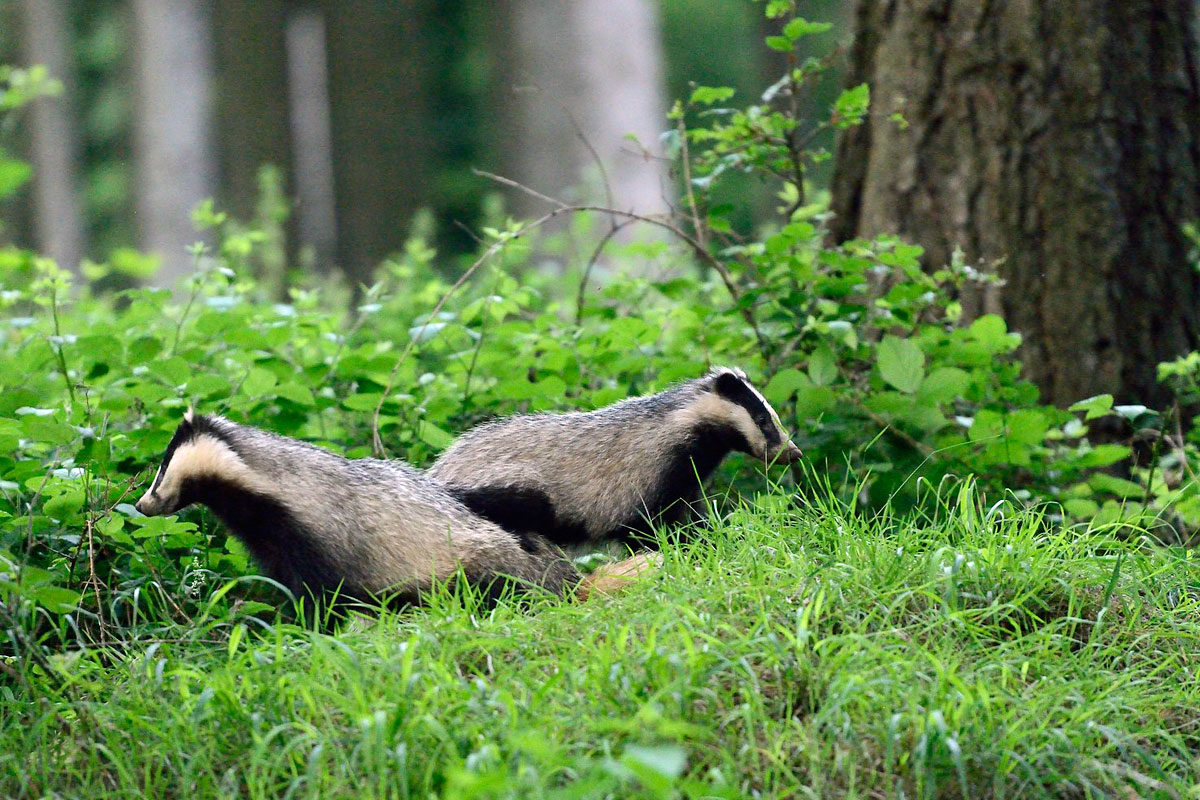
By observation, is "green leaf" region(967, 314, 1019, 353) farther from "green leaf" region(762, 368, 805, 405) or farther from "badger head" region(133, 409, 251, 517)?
"badger head" region(133, 409, 251, 517)

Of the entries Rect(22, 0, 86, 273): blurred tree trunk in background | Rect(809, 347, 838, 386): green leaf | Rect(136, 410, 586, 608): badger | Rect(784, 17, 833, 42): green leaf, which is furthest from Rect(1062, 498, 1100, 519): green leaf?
Rect(22, 0, 86, 273): blurred tree trunk in background

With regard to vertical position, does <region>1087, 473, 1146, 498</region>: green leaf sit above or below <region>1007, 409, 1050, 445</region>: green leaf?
below

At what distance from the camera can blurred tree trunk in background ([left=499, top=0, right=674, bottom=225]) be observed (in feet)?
41.0

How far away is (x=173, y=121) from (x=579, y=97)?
6.19 m

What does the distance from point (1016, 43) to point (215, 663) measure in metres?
4.54

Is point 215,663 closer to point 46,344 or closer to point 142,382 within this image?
point 142,382

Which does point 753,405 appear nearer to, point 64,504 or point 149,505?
point 149,505

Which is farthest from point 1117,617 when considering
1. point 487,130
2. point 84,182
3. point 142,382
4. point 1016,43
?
point 84,182

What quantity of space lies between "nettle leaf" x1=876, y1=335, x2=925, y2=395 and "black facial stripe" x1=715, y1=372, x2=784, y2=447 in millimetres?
480

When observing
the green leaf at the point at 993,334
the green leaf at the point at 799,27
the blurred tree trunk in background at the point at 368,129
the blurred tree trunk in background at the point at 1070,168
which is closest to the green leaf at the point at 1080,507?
the green leaf at the point at 993,334

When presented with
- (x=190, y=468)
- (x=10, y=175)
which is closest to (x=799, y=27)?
(x=190, y=468)

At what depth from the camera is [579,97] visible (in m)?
12.5

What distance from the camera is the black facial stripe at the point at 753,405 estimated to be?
4.78 m

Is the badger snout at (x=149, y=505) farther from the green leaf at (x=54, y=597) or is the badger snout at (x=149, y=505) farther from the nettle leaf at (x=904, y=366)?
the nettle leaf at (x=904, y=366)
